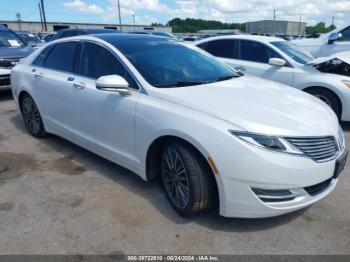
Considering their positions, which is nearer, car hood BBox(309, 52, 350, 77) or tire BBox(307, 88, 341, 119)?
tire BBox(307, 88, 341, 119)

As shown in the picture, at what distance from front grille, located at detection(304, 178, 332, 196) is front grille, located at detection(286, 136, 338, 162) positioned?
0.23 meters

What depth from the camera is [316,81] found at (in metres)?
5.96

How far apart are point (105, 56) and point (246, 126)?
195 centimetres

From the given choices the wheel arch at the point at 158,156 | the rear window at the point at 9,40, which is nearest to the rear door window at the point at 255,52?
the wheel arch at the point at 158,156

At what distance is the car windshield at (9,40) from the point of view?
30.2ft

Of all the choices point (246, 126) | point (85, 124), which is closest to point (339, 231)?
point (246, 126)

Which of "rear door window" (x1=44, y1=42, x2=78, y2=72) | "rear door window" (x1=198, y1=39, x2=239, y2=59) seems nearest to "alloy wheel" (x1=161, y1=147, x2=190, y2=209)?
"rear door window" (x1=44, y1=42, x2=78, y2=72)

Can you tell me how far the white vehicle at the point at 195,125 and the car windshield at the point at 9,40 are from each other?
5477 millimetres

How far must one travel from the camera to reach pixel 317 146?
2801 millimetres

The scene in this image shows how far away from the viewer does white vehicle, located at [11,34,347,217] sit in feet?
8.79

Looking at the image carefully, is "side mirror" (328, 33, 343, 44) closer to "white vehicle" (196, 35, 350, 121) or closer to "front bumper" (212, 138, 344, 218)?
"white vehicle" (196, 35, 350, 121)

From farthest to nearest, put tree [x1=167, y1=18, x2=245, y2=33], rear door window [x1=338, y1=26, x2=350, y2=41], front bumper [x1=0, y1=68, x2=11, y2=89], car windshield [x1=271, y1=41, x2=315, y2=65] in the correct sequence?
tree [x1=167, y1=18, x2=245, y2=33]
rear door window [x1=338, y1=26, x2=350, y2=41]
front bumper [x1=0, y1=68, x2=11, y2=89]
car windshield [x1=271, y1=41, x2=315, y2=65]

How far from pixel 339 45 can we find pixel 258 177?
24.0ft

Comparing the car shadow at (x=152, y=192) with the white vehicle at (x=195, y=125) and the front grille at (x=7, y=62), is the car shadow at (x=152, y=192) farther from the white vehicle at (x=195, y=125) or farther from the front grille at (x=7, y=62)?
the front grille at (x=7, y=62)
